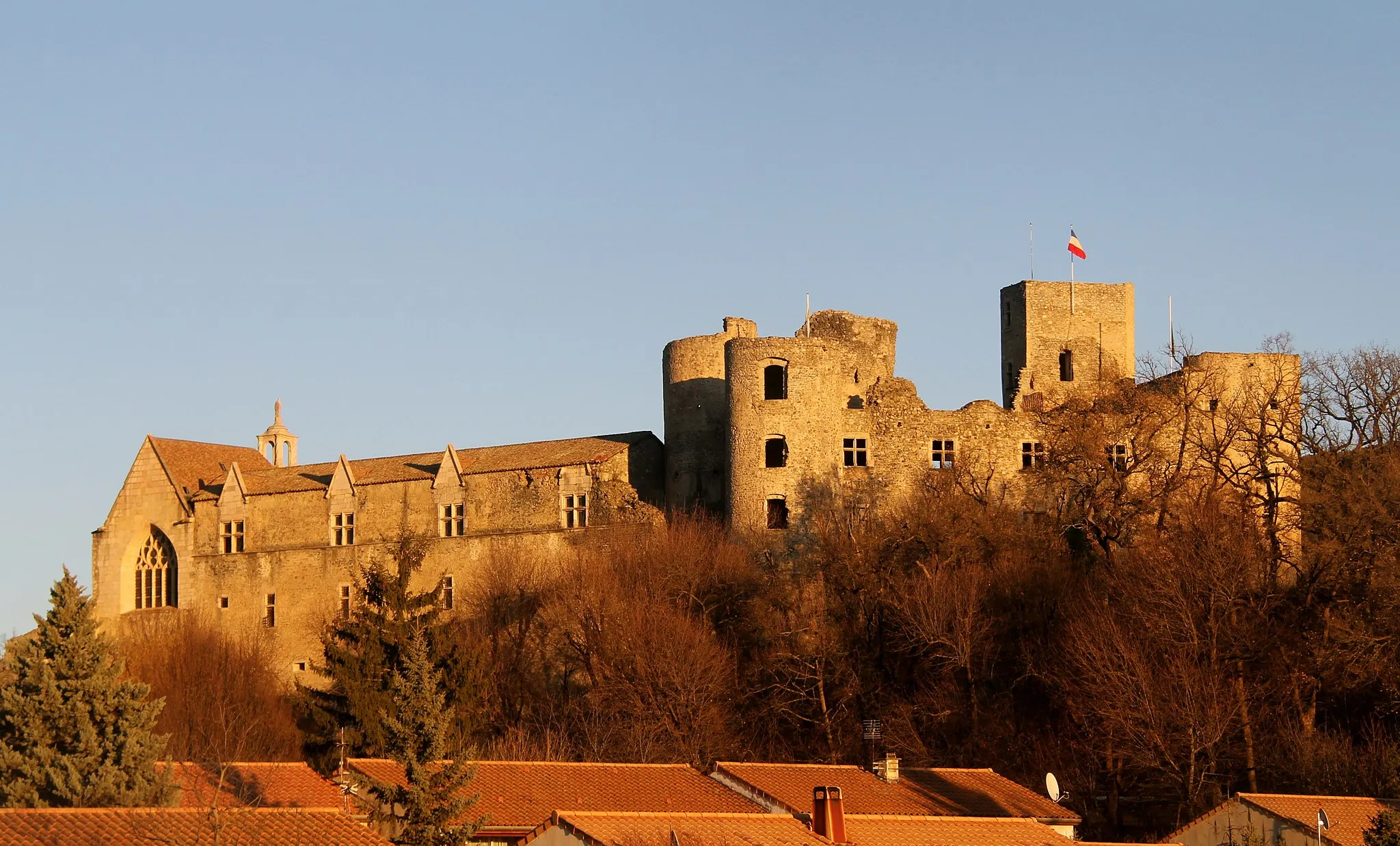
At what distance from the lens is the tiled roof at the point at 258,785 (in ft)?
116

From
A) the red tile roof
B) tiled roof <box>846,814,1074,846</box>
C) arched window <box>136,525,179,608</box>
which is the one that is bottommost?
the red tile roof

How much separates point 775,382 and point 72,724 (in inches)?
1218

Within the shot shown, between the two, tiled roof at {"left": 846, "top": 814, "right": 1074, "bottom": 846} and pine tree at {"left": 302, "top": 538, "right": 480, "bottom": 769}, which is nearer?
tiled roof at {"left": 846, "top": 814, "right": 1074, "bottom": 846}

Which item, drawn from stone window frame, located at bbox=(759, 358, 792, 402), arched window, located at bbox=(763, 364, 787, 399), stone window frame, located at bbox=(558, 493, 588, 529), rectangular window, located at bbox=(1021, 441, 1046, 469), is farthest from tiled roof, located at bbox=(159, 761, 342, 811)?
rectangular window, located at bbox=(1021, 441, 1046, 469)

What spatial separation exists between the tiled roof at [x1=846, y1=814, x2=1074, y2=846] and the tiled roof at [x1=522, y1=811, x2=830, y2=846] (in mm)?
1311

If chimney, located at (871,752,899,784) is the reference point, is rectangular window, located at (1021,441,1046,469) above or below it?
above

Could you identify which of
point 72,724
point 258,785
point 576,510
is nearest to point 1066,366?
point 576,510

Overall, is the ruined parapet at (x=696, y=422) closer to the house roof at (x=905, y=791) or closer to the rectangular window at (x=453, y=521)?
the rectangular window at (x=453, y=521)

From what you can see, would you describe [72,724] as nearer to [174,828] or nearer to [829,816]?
[174,828]

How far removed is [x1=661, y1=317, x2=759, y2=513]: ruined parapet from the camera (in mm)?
62812

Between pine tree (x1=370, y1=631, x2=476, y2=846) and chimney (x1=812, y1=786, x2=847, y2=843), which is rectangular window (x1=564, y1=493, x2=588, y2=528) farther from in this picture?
pine tree (x1=370, y1=631, x2=476, y2=846)

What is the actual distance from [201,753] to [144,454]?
21414 millimetres

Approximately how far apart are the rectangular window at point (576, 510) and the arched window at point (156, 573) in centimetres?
1530

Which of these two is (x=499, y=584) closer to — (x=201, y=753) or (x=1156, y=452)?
(x=201, y=753)
